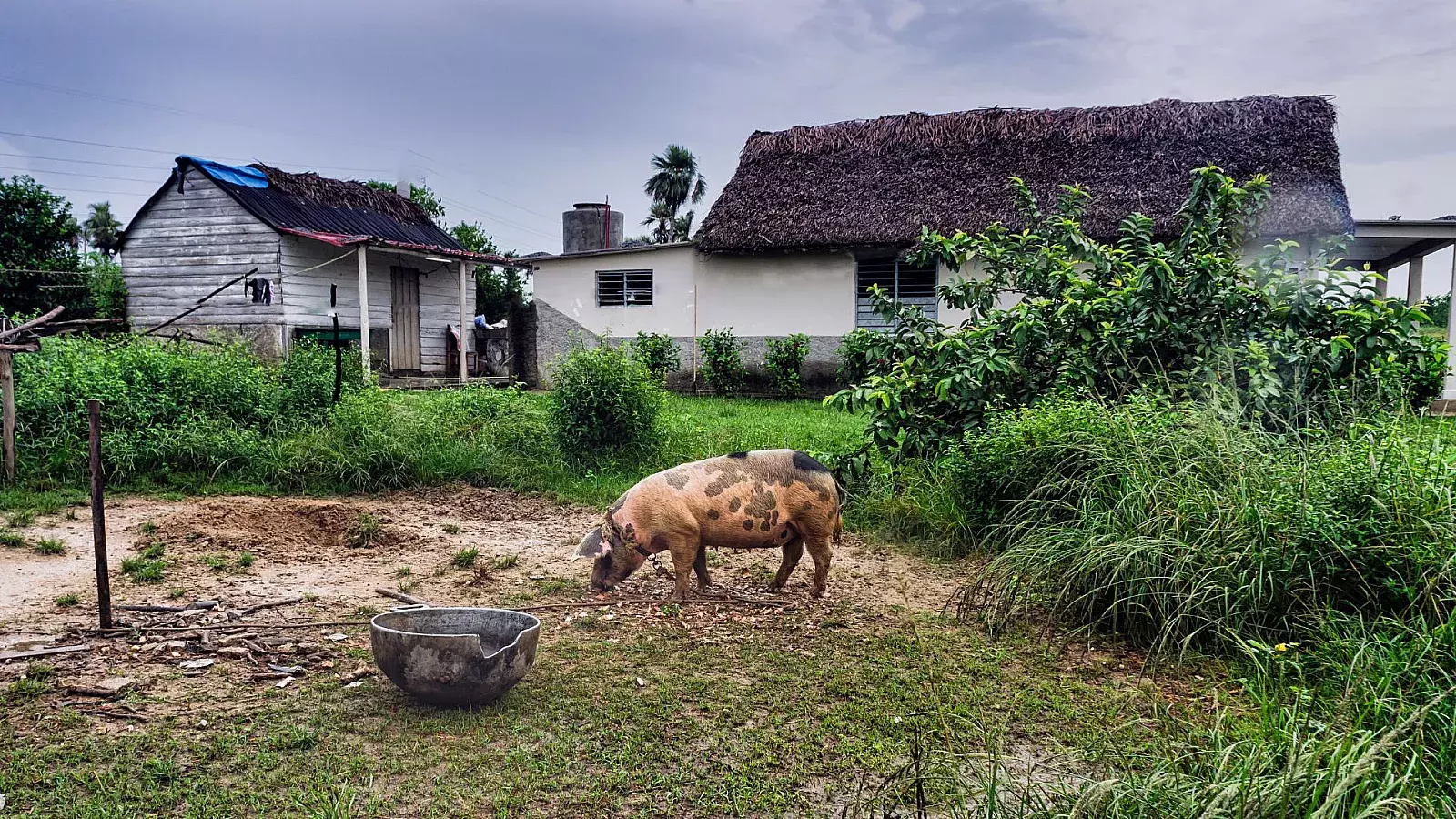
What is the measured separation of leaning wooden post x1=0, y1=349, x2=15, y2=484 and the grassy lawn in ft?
16.4

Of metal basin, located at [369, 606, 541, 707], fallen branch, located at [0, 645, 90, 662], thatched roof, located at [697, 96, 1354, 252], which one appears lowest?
fallen branch, located at [0, 645, 90, 662]

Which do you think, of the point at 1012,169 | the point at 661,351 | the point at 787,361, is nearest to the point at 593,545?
the point at 787,361

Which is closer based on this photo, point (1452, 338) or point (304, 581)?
point (304, 581)

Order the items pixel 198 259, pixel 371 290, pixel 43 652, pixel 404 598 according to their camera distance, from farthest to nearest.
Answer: pixel 371 290 → pixel 198 259 → pixel 404 598 → pixel 43 652

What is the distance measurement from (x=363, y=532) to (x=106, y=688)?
271 cm

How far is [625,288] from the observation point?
17.1m

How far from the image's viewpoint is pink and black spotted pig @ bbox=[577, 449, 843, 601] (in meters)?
4.91

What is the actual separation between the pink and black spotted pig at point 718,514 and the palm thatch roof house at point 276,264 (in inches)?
437

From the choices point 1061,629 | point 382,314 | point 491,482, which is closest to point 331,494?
point 491,482

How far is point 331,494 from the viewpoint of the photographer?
7.81 meters

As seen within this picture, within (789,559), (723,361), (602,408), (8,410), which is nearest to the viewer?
(789,559)

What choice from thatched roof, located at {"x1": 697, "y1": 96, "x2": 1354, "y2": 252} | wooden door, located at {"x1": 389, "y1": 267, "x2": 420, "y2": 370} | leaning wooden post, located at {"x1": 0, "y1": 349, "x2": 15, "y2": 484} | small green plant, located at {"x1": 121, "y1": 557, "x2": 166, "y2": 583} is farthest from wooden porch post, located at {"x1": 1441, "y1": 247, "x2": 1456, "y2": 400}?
wooden door, located at {"x1": 389, "y1": 267, "x2": 420, "y2": 370}

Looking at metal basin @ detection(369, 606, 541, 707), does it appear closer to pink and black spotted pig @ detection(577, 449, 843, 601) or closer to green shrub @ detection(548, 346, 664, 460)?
pink and black spotted pig @ detection(577, 449, 843, 601)

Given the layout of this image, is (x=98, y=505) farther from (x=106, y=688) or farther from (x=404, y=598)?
(x=404, y=598)
